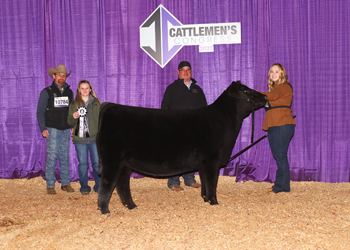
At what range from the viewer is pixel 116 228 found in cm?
304

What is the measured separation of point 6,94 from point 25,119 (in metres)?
0.59

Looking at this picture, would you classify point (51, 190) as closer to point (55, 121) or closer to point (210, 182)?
point (55, 121)

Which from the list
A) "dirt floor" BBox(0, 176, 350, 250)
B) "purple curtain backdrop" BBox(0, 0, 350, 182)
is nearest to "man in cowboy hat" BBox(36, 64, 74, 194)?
"dirt floor" BBox(0, 176, 350, 250)

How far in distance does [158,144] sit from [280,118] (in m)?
1.87

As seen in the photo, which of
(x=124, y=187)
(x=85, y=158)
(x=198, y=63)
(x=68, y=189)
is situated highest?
(x=198, y=63)

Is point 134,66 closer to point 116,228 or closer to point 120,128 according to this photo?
point 120,128

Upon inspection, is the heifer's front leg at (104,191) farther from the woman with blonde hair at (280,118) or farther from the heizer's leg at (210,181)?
the woman with blonde hair at (280,118)

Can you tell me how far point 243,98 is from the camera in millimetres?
3904

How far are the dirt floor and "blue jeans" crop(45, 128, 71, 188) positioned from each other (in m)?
0.45

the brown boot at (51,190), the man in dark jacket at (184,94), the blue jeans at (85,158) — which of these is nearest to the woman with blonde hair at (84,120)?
the blue jeans at (85,158)

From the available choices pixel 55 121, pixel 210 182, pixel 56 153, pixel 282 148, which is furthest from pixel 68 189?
pixel 282 148

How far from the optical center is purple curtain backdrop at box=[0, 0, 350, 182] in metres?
5.43

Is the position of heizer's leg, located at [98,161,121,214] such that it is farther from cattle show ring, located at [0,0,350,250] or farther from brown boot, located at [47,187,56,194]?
brown boot, located at [47,187,56,194]

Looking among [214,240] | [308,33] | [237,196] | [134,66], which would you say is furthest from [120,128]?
[308,33]
